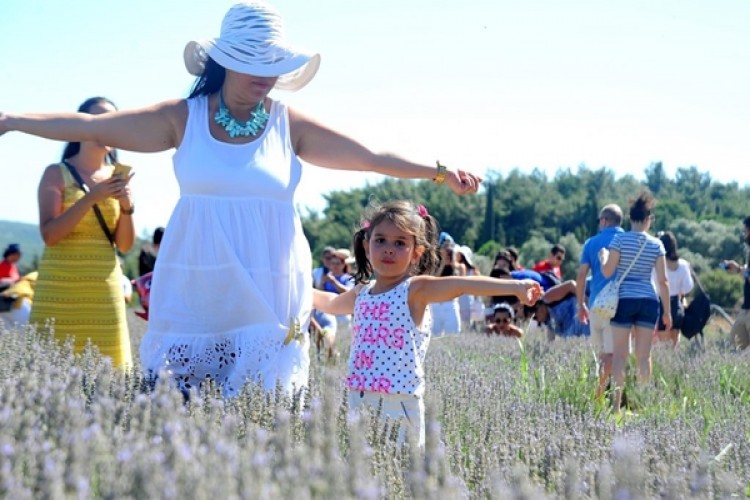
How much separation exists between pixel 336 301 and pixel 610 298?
4.06 meters

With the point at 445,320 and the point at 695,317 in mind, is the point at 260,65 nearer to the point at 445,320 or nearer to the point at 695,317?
the point at 445,320

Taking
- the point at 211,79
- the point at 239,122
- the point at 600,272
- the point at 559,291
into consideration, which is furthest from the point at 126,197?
the point at 559,291

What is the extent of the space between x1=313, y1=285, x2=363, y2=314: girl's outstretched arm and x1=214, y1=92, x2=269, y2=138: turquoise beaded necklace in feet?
3.02

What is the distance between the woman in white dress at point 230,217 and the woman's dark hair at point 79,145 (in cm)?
107

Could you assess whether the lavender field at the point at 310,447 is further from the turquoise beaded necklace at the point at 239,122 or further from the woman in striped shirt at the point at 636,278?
the woman in striped shirt at the point at 636,278

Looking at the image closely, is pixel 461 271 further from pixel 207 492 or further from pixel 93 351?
pixel 207 492

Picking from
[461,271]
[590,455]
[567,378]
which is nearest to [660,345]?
[461,271]

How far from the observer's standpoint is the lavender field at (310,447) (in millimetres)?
1686

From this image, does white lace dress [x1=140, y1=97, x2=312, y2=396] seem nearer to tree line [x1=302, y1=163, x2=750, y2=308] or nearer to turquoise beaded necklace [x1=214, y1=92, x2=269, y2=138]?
turquoise beaded necklace [x1=214, y1=92, x2=269, y2=138]

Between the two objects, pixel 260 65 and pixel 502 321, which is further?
pixel 502 321

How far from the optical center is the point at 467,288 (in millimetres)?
3758

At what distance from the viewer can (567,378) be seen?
6.45 m

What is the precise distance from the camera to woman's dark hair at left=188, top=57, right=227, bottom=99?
381 cm

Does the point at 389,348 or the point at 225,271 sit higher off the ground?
the point at 225,271
